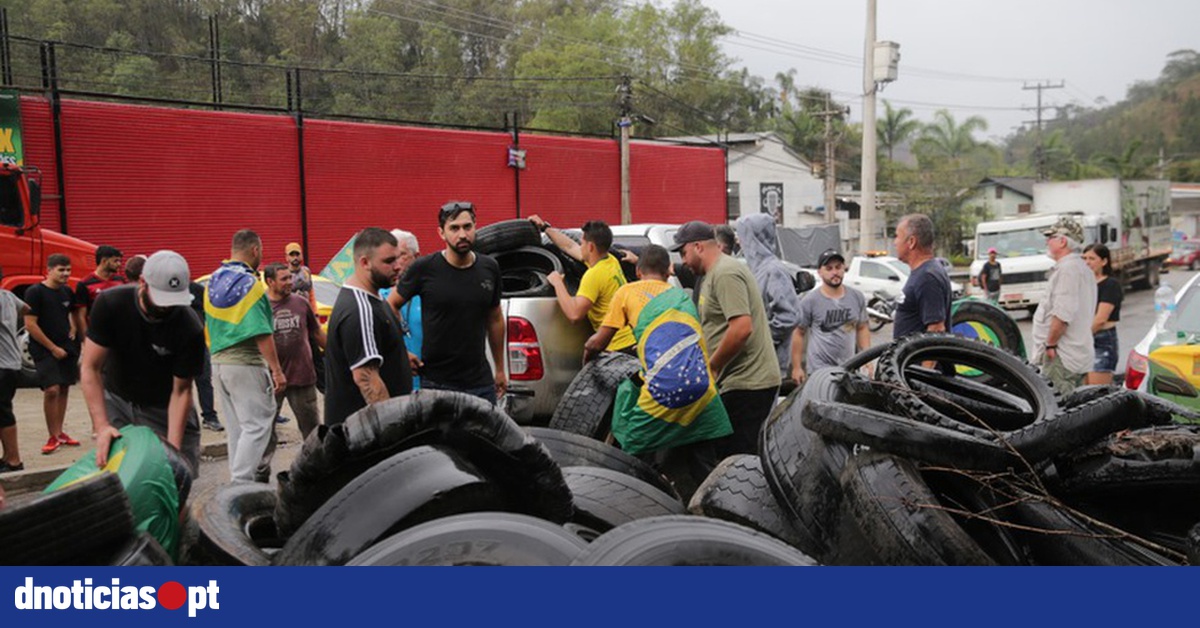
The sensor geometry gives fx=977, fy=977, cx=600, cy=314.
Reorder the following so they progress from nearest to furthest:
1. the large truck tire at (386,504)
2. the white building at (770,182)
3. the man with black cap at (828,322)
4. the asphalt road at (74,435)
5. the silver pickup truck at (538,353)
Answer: the large truck tire at (386,504), the silver pickup truck at (538,353), the man with black cap at (828,322), the asphalt road at (74,435), the white building at (770,182)

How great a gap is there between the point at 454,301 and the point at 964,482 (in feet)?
9.69

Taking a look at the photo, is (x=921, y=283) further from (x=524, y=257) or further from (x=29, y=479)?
(x=29, y=479)

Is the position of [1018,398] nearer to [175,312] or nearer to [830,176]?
[175,312]

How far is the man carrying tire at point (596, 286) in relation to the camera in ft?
21.6

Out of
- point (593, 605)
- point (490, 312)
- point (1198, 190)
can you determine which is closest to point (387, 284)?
point (490, 312)

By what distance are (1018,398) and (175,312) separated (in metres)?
4.18

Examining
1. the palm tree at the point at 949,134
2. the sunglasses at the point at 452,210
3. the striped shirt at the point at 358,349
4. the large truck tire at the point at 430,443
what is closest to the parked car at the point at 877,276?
the sunglasses at the point at 452,210

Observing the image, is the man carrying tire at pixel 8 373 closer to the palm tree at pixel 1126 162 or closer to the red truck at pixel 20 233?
the red truck at pixel 20 233

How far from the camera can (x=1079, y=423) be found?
3461 mm

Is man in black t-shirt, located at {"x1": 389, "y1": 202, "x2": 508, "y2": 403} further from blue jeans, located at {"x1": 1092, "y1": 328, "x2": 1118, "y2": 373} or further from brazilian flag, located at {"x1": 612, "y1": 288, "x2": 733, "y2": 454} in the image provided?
blue jeans, located at {"x1": 1092, "y1": 328, "x2": 1118, "y2": 373}

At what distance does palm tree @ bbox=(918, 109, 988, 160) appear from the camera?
70.4 metres

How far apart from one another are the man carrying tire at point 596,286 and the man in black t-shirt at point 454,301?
41.7 inches

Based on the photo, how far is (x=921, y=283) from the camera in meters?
5.99

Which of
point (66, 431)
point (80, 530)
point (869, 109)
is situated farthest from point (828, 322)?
point (869, 109)
